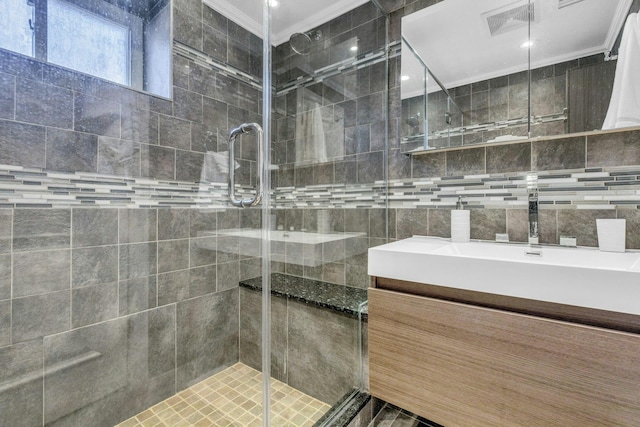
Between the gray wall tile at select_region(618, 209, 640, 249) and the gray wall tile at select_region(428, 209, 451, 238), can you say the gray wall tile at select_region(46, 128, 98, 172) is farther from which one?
the gray wall tile at select_region(618, 209, 640, 249)

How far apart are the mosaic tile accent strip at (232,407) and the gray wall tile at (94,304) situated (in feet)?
1.78

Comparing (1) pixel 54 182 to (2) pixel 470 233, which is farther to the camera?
(2) pixel 470 233

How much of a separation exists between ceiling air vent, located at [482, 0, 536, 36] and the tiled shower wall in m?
1.19

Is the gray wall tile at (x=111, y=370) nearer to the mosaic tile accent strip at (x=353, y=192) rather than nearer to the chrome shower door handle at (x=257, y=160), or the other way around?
the mosaic tile accent strip at (x=353, y=192)

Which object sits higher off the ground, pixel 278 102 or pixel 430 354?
pixel 278 102

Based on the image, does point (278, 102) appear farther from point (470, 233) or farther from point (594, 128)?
point (594, 128)

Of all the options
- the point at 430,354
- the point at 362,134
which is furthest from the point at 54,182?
the point at 430,354

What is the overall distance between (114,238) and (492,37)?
2.07 meters

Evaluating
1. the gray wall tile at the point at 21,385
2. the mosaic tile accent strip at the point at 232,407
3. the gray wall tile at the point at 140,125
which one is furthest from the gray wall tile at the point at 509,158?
the gray wall tile at the point at 21,385

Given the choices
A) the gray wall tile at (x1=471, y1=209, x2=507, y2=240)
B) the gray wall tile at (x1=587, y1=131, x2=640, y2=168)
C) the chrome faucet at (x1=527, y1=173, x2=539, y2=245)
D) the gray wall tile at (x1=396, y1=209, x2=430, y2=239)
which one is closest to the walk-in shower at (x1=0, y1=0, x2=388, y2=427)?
the gray wall tile at (x1=396, y1=209, x2=430, y2=239)

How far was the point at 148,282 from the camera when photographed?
1.58 m

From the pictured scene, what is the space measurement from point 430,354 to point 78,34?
2044mm

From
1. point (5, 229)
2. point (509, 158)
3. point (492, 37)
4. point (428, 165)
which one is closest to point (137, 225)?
point (5, 229)

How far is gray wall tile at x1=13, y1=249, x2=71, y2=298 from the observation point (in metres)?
1.18
